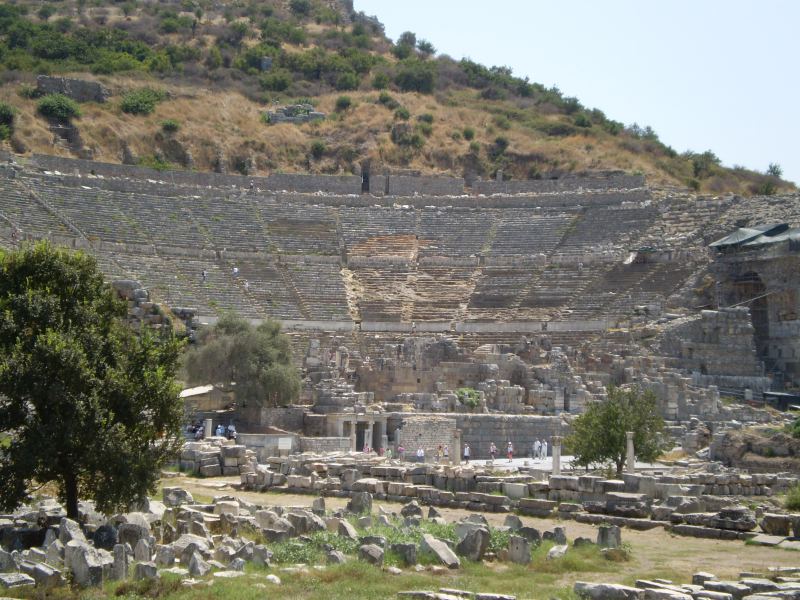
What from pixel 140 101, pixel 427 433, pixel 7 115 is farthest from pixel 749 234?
pixel 7 115

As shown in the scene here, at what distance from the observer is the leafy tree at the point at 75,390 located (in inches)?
575

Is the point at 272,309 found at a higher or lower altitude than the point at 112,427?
higher

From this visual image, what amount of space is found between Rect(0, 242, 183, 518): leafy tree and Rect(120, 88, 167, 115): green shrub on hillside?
44445 mm

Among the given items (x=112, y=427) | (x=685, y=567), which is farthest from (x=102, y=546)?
(x=685, y=567)

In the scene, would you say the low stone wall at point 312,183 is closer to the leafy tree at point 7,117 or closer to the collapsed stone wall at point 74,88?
the leafy tree at point 7,117

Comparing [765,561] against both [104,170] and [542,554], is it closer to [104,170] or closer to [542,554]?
[542,554]

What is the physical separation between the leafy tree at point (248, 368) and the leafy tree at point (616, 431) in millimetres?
9330

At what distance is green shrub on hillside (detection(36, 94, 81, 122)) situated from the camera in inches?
2152

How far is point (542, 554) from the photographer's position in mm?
14102

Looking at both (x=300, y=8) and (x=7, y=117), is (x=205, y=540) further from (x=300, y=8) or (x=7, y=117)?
(x=300, y=8)

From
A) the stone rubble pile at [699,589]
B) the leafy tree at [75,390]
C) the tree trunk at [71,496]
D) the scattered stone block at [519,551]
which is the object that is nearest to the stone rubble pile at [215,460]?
the leafy tree at [75,390]

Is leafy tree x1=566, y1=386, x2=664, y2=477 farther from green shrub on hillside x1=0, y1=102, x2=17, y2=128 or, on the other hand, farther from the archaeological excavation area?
green shrub on hillside x1=0, y1=102, x2=17, y2=128

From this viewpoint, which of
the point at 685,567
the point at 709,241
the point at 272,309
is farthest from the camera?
the point at 709,241

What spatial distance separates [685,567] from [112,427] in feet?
25.8
